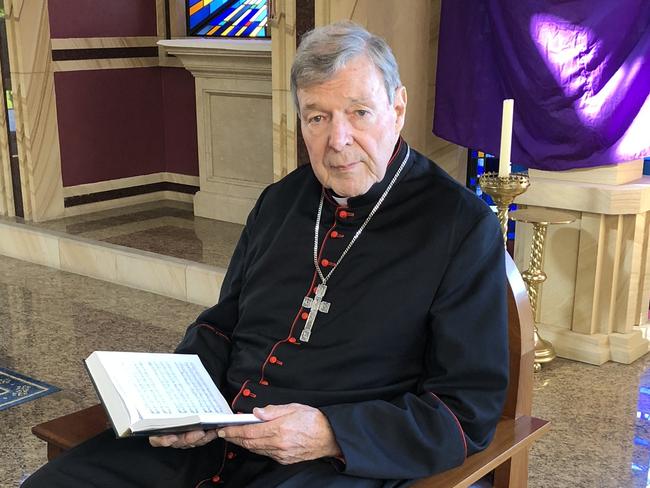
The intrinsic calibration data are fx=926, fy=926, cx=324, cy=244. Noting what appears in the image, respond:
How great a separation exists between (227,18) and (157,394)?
19.3 feet

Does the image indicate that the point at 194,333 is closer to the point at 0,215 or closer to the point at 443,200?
the point at 443,200

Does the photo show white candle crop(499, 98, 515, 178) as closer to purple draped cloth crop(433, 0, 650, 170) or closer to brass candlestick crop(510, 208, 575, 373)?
brass candlestick crop(510, 208, 575, 373)

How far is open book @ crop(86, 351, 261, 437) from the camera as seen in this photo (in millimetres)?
1726

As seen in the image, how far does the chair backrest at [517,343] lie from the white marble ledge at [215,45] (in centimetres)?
444

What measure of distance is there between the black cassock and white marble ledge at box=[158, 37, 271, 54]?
414 centimetres

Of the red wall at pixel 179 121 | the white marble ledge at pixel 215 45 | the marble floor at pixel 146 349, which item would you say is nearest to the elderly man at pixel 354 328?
the marble floor at pixel 146 349

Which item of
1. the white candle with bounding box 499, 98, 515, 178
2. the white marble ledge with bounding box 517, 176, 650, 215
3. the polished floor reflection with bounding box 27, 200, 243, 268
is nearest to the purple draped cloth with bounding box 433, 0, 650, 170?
the white marble ledge with bounding box 517, 176, 650, 215

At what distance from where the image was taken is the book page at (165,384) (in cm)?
180

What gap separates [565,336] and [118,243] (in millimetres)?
3111

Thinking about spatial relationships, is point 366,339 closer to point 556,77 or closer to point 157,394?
point 157,394

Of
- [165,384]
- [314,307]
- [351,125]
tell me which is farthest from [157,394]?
[351,125]

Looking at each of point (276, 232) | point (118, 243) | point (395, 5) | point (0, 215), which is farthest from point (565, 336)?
point (0, 215)

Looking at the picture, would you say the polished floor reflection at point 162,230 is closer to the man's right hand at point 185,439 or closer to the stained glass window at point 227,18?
the stained glass window at point 227,18

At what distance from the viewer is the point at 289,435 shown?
1.79 meters
